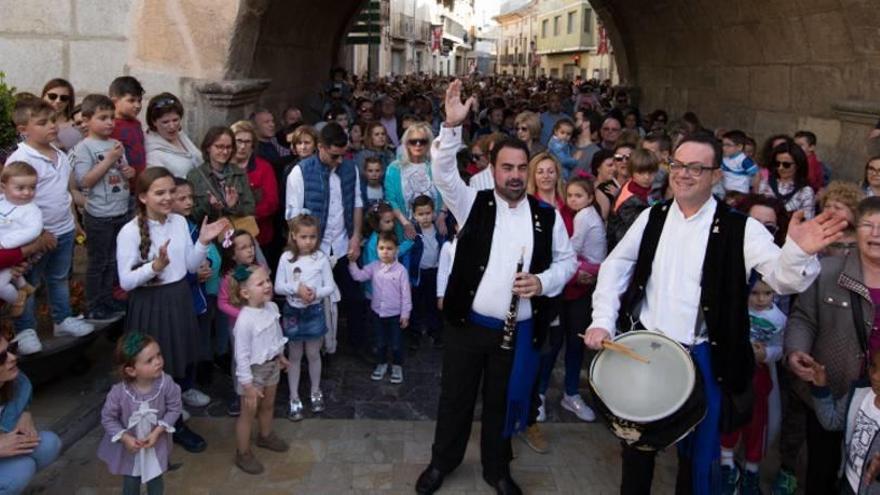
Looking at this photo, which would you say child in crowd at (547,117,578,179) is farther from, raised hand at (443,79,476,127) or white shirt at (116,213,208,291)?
white shirt at (116,213,208,291)

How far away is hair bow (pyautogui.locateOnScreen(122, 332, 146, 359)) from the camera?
307 cm

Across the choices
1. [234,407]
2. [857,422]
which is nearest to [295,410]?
[234,407]

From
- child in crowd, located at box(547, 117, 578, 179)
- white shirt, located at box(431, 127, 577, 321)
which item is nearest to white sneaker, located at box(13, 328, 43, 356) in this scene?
white shirt, located at box(431, 127, 577, 321)

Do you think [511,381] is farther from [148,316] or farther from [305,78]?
[305,78]

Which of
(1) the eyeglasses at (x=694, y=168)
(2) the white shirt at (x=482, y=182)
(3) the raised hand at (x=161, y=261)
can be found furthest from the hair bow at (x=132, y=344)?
(1) the eyeglasses at (x=694, y=168)

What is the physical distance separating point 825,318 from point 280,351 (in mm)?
2677

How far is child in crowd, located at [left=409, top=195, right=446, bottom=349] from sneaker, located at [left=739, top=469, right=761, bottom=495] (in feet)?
7.77

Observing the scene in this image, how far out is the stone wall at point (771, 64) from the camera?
6.50m

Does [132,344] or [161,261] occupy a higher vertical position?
[161,261]

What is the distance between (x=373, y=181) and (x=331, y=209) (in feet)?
2.17

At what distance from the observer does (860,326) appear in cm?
301

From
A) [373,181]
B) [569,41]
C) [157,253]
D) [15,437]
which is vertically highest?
[569,41]

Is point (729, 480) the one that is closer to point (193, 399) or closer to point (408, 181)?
point (408, 181)

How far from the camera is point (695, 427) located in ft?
9.53
